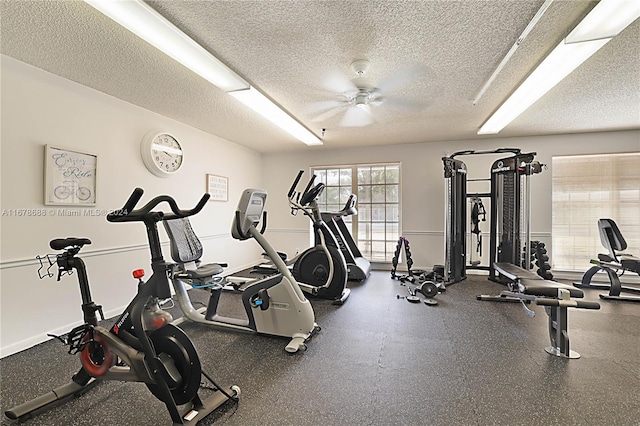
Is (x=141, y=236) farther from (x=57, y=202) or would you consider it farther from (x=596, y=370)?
(x=596, y=370)

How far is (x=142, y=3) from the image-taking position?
5.45 ft

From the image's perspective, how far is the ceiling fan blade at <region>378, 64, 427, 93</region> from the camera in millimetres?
2582

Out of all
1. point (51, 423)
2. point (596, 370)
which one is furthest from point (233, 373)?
point (596, 370)

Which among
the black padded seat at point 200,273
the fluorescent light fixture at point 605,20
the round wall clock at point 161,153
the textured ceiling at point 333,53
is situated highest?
the textured ceiling at point 333,53

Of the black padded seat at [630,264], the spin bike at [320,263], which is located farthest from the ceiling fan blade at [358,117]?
the black padded seat at [630,264]

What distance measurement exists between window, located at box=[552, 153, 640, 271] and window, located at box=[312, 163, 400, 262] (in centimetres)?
269

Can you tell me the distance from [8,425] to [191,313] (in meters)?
1.43

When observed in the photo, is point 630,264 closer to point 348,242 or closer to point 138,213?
point 348,242

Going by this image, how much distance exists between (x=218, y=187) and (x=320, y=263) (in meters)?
2.33

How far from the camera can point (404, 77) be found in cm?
274

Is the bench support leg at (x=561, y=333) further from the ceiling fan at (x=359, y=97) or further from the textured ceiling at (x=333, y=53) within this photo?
the ceiling fan at (x=359, y=97)

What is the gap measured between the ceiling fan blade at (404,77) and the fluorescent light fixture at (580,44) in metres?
0.94

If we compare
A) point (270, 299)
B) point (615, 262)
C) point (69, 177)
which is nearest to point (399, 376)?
point (270, 299)

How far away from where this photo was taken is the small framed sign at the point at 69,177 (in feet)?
8.73
